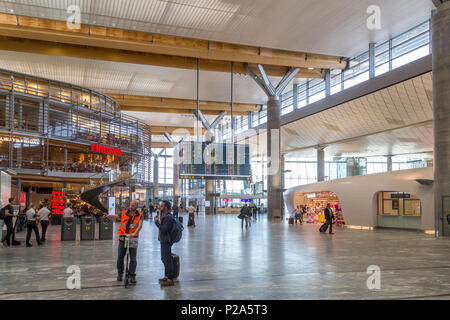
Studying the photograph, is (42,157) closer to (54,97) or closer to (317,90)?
(54,97)

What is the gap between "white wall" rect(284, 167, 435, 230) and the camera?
20.4m

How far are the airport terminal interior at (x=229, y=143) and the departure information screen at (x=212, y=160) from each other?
10cm

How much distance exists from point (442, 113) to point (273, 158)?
16.2m

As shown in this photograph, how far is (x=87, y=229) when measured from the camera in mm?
15656

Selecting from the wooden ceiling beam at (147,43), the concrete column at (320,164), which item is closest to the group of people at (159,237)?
the wooden ceiling beam at (147,43)

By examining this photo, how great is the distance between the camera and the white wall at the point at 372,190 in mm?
20391

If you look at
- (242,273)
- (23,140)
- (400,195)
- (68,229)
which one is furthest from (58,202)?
(242,273)

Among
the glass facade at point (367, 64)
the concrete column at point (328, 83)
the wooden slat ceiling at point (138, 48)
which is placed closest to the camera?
the wooden slat ceiling at point (138, 48)

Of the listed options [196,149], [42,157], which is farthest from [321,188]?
[42,157]

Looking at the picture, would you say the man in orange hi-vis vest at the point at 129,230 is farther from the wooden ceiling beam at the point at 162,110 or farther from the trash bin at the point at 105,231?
the wooden ceiling beam at the point at 162,110

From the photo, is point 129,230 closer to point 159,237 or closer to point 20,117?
point 159,237

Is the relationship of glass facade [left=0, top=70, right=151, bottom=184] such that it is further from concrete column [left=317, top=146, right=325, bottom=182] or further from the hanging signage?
concrete column [left=317, top=146, right=325, bottom=182]

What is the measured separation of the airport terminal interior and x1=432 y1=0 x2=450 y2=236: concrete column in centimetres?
7

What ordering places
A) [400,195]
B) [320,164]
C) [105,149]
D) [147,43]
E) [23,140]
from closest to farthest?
[400,195] → [147,43] → [23,140] → [105,149] → [320,164]
